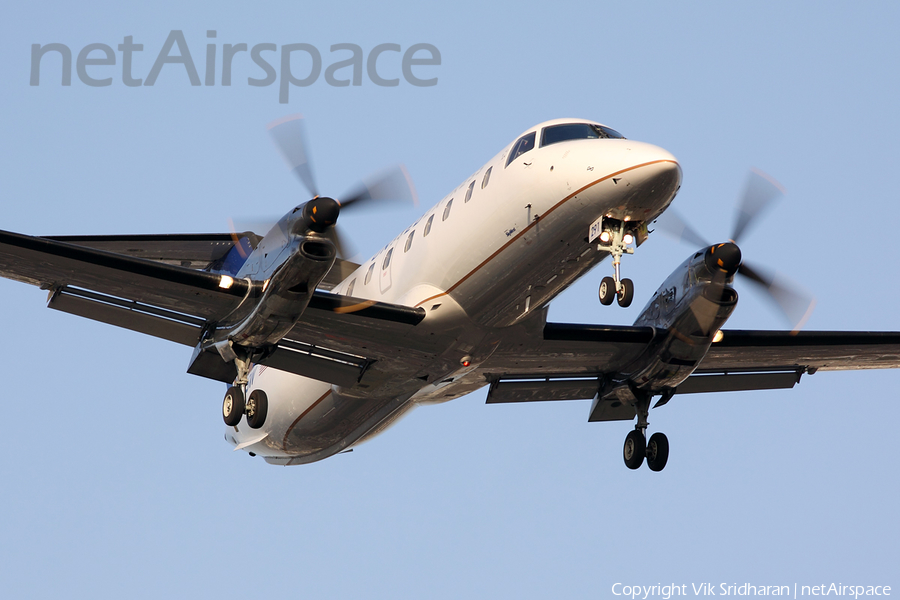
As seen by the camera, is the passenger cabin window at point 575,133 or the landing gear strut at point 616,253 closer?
the landing gear strut at point 616,253

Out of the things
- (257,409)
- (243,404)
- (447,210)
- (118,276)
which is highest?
A: (447,210)

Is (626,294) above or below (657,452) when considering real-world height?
above

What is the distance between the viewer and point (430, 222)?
16234mm

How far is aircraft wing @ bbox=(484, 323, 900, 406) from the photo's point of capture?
1744cm

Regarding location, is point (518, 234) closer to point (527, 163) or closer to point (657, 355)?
point (527, 163)

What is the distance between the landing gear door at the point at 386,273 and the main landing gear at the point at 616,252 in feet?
13.3

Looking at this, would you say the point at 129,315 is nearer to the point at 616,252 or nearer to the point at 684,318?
the point at 616,252

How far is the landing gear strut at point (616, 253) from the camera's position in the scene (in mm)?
13688

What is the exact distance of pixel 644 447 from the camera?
60.6 ft

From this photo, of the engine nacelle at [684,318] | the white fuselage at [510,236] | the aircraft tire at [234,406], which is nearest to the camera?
the white fuselage at [510,236]

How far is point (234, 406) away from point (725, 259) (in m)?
7.81

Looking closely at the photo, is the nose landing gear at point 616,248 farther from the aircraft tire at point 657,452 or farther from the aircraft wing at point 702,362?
the aircraft tire at point 657,452

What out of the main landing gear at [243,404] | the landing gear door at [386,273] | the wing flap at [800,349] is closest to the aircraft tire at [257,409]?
the main landing gear at [243,404]

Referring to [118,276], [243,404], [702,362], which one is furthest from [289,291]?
[702,362]
